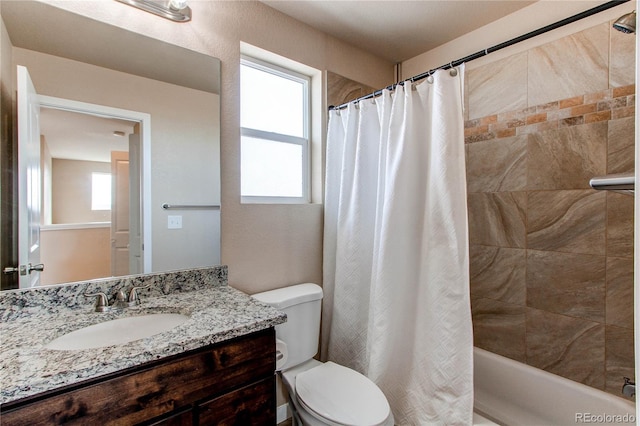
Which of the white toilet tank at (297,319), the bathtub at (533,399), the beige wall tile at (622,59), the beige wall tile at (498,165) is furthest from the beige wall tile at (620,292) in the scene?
the white toilet tank at (297,319)

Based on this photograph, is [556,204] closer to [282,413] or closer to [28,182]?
[282,413]

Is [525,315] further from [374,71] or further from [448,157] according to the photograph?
[374,71]

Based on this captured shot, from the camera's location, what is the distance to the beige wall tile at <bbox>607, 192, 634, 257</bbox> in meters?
1.49

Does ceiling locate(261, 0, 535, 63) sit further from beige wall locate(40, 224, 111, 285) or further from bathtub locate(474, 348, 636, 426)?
bathtub locate(474, 348, 636, 426)

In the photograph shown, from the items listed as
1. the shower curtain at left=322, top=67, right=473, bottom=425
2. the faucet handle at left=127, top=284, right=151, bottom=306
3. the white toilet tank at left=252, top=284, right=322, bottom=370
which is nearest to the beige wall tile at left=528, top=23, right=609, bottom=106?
the shower curtain at left=322, top=67, right=473, bottom=425

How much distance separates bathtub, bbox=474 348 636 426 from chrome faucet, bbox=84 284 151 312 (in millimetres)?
1606

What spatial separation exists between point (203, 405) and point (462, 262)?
114cm

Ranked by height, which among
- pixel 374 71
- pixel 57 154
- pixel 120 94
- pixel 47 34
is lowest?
pixel 57 154

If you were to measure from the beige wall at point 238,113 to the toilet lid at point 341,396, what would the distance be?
543 millimetres

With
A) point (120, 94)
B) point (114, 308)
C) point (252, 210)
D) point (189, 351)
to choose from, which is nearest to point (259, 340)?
point (189, 351)

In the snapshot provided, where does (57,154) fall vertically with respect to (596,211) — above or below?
above

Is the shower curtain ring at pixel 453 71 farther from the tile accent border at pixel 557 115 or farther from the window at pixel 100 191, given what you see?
the window at pixel 100 191

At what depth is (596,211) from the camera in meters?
1.58

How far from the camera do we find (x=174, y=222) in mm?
1511
